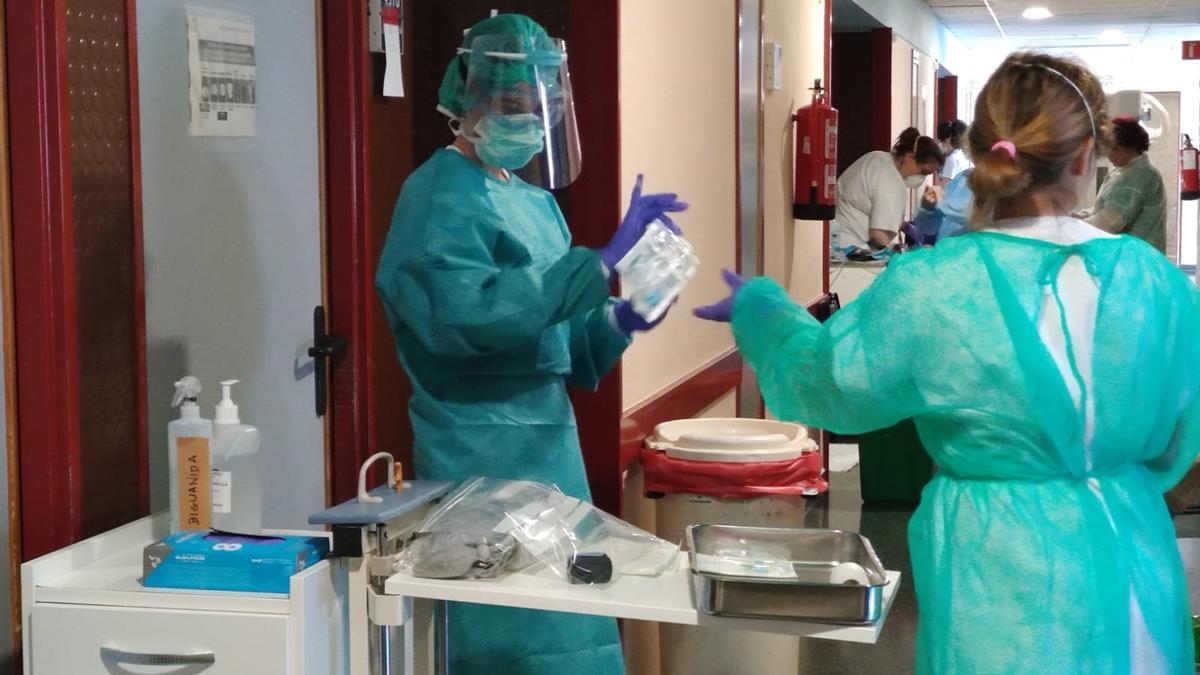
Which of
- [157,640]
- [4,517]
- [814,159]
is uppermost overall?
[814,159]

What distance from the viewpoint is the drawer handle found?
1683mm

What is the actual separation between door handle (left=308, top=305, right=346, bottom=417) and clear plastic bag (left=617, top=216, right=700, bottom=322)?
33.5 inches

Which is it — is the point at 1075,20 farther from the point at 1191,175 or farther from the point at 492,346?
the point at 492,346

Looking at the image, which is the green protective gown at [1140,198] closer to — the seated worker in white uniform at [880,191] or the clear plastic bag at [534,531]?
the seated worker in white uniform at [880,191]

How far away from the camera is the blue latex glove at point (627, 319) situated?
2.29m

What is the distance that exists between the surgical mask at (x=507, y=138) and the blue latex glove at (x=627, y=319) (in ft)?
1.00

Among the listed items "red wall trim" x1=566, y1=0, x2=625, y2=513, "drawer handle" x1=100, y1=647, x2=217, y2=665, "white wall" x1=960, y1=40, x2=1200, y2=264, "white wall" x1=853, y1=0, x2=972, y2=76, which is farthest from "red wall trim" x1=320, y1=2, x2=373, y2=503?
"white wall" x1=960, y1=40, x2=1200, y2=264

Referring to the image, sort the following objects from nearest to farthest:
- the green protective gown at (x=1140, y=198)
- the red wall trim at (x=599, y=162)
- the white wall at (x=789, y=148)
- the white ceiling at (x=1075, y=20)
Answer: the red wall trim at (x=599, y=162)
the white wall at (x=789, y=148)
the green protective gown at (x=1140, y=198)
the white ceiling at (x=1075, y=20)

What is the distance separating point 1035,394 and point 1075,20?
1311 centimetres

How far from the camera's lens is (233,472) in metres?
1.99

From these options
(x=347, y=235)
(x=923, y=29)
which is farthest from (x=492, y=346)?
(x=923, y=29)

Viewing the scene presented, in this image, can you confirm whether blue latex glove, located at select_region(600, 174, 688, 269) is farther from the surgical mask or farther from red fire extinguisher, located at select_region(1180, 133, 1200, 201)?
red fire extinguisher, located at select_region(1180, 133, 1200, 201)

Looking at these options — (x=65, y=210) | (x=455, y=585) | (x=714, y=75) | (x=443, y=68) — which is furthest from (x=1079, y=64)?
(x=714, y=75)

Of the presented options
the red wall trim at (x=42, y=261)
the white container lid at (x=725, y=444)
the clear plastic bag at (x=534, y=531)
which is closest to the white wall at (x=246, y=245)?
the red wall trim at (x=42, y=261)
